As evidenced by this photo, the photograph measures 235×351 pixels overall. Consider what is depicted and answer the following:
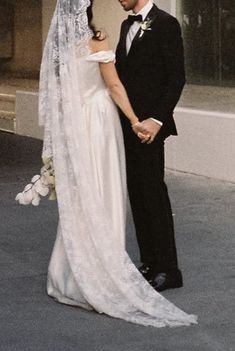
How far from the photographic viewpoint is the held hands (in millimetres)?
6023

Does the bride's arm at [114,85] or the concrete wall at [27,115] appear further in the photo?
the concrete wall at [27,115]

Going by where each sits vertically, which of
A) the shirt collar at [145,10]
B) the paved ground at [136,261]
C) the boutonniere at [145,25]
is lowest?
the paved ground at [136,261]

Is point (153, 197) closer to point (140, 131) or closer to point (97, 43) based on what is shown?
point (140, 131)

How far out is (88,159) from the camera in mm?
5973

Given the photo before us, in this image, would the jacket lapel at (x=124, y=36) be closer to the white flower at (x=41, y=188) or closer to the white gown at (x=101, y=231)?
the white gown at (x=101, y=231)

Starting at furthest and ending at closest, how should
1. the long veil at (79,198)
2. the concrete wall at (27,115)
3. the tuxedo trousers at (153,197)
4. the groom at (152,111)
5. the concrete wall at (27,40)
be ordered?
the concrete wall at (27,40) → the concrete wall at (27,115) → the tuxedo trousers at (153,197) → the groom at (152,111) → the long veil at (79,198)

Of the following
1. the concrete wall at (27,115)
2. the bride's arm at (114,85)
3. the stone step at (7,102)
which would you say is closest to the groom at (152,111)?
the bride's arm at (114,85)

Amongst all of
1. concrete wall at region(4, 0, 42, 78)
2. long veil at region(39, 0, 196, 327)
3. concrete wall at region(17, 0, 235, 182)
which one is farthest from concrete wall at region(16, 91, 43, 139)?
long veil at region(39, 0, 196, 327)

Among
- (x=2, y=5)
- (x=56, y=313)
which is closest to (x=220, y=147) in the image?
(x=56, y=313)

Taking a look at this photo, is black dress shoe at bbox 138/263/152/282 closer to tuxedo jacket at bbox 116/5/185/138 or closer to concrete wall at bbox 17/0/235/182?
tuxedo jacket at bbox 116/5/185/138

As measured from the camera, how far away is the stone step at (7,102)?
16.5 metres

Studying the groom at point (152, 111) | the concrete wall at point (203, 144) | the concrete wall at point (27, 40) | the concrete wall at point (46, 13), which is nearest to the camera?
the groom at point (152, 111)

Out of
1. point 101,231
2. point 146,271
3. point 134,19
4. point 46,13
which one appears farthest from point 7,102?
point 101,231

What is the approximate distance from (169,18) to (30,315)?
203cm
